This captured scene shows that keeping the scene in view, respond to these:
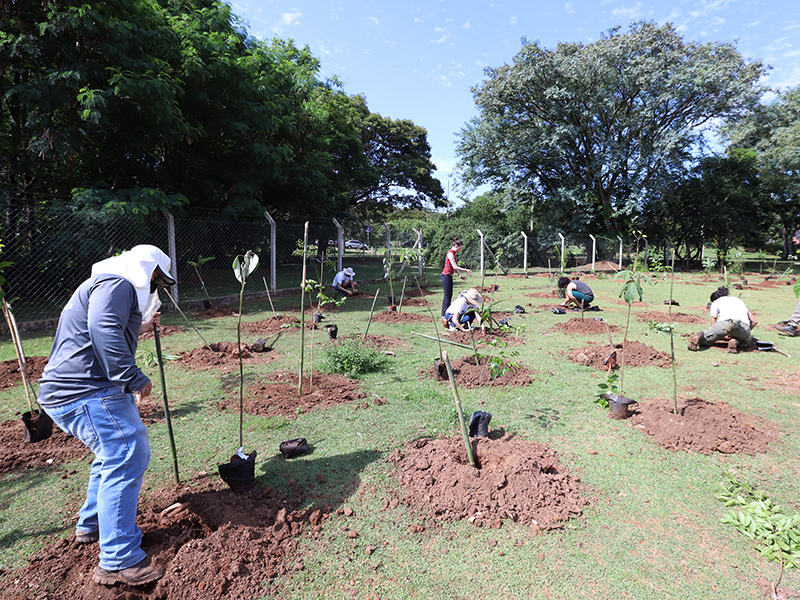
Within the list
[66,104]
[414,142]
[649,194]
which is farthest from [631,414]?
[414,142]

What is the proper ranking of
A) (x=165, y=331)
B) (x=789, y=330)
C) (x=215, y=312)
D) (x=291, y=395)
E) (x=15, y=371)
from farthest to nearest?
1. (x=215, y=312)
2. (x=789, y=330)
3. (x=165, y=331)
4. (x=15, y=371)
5. (x=291, y=395)

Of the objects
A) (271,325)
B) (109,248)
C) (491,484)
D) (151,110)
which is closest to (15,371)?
(271,325)

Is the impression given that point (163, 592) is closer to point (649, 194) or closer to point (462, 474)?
point (462, 474)

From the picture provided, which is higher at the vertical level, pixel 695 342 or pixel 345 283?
pixel 345 283

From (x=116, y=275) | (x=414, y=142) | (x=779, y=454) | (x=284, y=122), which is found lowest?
(x=779, y=454)

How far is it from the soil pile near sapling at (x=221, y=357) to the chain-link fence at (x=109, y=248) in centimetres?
138

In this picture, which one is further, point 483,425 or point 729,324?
point 729,324

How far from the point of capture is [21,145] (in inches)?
372

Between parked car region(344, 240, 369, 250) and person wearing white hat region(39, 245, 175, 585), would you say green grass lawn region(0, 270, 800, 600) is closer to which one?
person wearing white hat region(39, 245, 175, 585)

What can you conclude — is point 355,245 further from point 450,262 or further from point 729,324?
point 729,324

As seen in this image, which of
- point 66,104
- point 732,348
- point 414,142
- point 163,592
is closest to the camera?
point 163,592

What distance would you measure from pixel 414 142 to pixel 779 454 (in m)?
33.9

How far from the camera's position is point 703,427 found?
366 centimetres

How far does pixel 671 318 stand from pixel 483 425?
7.52 metres
